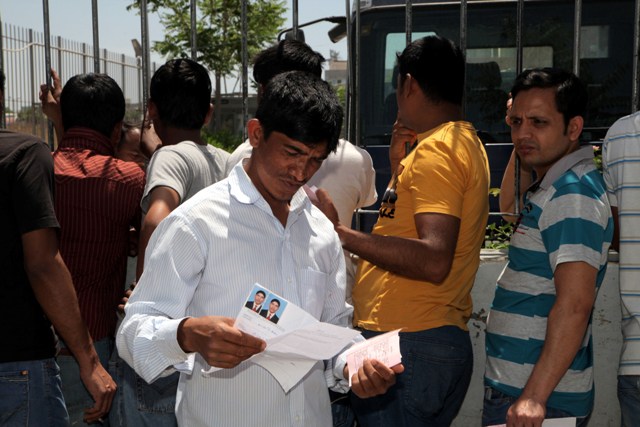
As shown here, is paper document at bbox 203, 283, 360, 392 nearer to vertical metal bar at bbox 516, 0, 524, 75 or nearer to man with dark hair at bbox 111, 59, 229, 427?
man with dark hair at bbox 111, 59, 229, 427

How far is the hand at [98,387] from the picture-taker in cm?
278

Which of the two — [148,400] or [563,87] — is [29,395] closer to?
[148,400]

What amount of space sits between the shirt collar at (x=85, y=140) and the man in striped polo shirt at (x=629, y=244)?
1.81 m

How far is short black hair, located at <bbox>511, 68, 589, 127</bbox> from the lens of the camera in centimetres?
272

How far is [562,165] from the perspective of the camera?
8.66ft

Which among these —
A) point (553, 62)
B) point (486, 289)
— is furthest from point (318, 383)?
point (553, 62)

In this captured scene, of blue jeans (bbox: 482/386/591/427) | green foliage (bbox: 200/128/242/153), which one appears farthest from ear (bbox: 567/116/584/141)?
green foliage (bbox: 200/128/242/153)

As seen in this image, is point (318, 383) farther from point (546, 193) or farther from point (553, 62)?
point (553, 62)

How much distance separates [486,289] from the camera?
3.42 metres

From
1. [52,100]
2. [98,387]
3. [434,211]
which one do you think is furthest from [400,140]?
[98,387]

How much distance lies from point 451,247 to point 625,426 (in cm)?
78

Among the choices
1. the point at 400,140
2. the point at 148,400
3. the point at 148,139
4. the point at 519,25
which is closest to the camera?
the point at 148,400

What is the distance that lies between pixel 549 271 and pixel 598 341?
0.92m

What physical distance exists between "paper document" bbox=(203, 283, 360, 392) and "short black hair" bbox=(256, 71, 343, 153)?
0.47 meters
